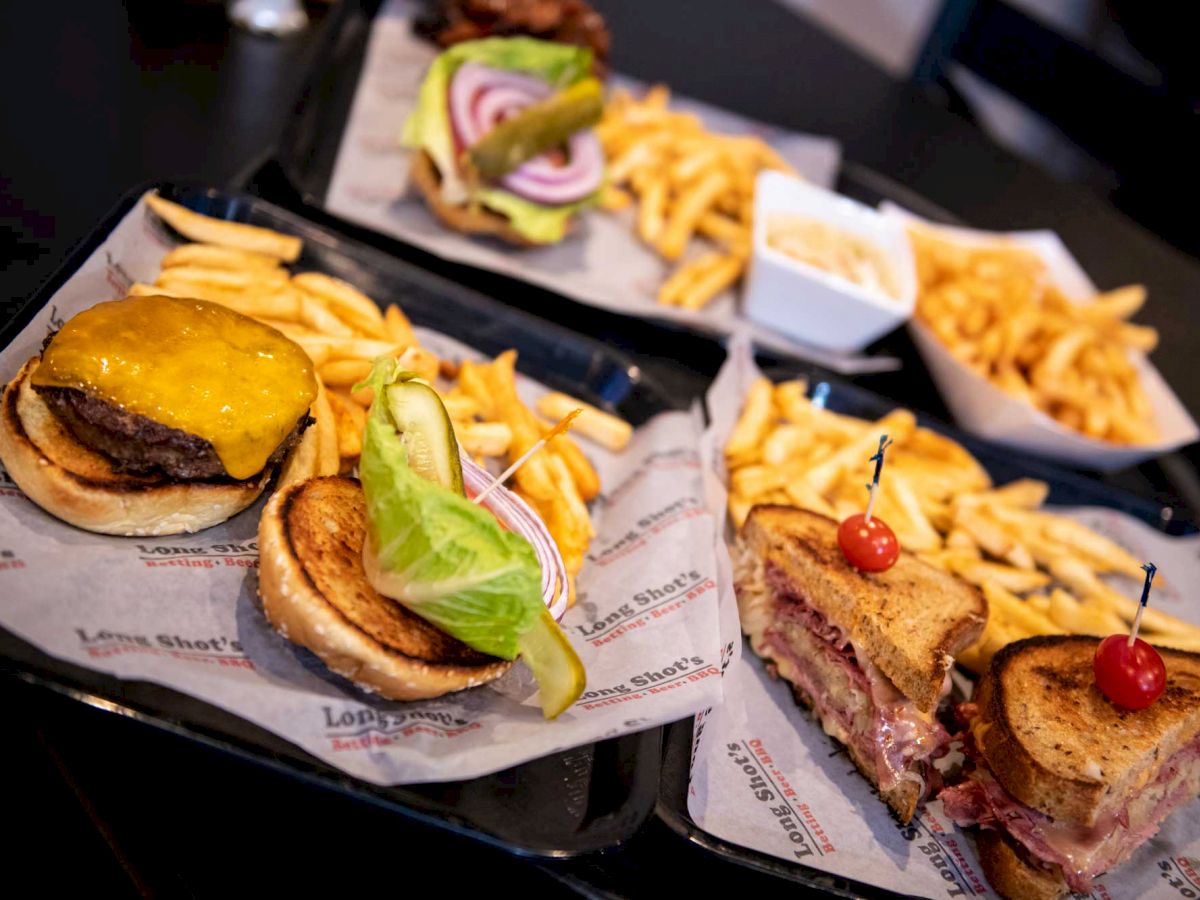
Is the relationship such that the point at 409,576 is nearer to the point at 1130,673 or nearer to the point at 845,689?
the point at 845,689

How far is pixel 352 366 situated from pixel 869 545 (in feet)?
3.86

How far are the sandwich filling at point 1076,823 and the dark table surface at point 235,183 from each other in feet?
1.58

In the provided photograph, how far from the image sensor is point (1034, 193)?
15.0 feet

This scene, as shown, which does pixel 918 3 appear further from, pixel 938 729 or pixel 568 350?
pixel 938 729

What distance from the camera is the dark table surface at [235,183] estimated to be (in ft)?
5.14

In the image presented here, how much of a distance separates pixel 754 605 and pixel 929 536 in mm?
584

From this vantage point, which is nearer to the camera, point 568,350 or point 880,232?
point 568,350

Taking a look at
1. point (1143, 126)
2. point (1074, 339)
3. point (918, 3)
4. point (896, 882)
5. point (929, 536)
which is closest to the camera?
point (896, 882)

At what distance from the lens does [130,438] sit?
1.64 metres

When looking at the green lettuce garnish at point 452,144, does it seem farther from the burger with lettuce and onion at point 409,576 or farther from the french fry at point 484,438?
the burger with lettuce and onion at point 409,576

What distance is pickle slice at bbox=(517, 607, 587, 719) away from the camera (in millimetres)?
1636

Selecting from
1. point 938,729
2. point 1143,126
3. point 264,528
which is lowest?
point 938,729

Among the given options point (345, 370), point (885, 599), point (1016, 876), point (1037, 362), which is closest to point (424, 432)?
point (345, 370)

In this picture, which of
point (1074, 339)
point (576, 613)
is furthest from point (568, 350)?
point (1074, 339)
